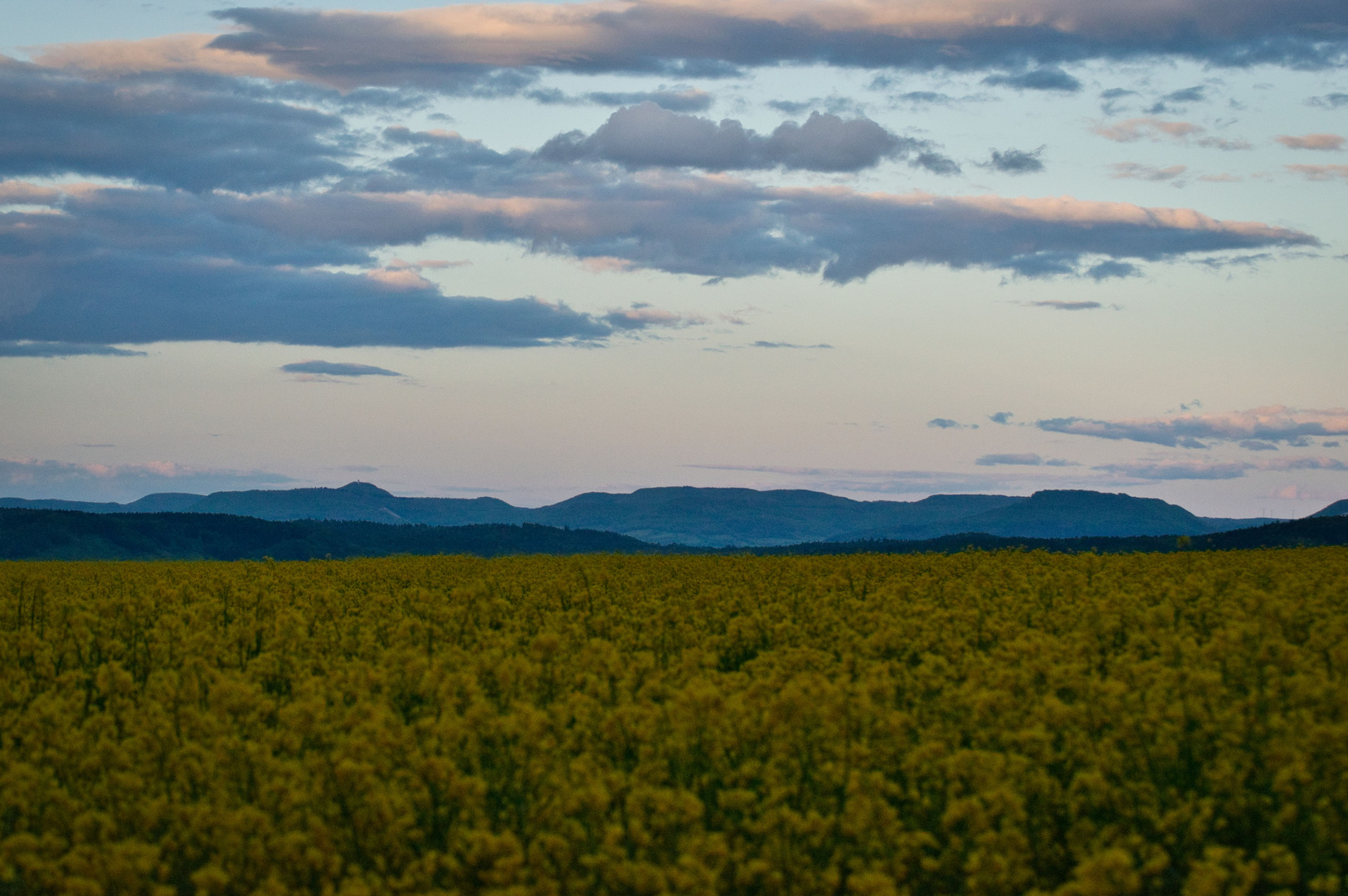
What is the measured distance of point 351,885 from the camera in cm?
876

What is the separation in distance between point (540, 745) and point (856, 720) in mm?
3067

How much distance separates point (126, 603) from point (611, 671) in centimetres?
1220

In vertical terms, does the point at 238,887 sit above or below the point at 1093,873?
below

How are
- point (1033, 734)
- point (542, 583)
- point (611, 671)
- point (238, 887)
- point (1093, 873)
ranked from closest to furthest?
point (1093, 873) → point (238, 887) → point (1033, 734) → point (611, 671) → point (542, 583)

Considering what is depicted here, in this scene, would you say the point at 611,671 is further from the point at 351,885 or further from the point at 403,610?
the point at 403,610

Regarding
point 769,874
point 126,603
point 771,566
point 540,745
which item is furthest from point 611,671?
point 771,566

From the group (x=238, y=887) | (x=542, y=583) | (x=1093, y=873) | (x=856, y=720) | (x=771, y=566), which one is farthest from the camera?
(x=771, y=566)

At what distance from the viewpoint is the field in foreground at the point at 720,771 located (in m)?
9.23

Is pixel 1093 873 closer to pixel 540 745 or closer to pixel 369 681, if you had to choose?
pixel 540 745

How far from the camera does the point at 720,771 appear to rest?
11031 mm

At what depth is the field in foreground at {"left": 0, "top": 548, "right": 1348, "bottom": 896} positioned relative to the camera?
9.23 m

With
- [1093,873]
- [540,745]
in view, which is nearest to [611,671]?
[540,745]

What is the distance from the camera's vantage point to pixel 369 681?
13898mm

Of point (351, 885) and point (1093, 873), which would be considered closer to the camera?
point (1093, 873)
